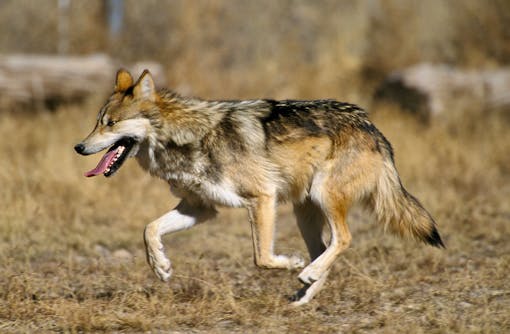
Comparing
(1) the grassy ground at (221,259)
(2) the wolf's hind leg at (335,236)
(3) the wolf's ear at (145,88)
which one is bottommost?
(1) the grassy ground at (221,259)

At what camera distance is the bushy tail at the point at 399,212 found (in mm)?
4871

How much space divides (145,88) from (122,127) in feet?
1.16

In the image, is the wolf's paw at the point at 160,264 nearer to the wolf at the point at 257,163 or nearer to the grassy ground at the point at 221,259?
the wolf at the point at 257,163

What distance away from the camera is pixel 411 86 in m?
11.7

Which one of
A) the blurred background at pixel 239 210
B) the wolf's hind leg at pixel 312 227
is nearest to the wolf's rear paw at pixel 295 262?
the blurred background at pixel 239 210

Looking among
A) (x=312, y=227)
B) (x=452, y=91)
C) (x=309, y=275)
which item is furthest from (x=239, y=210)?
(x=452, y=91)

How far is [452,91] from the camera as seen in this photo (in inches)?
454

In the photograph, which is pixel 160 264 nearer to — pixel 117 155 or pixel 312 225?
pixel 117 155

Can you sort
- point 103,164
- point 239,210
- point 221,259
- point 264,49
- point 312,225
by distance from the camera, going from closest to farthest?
point 103,164
point 312,225
point 221,259
point 239,210
point 264,49

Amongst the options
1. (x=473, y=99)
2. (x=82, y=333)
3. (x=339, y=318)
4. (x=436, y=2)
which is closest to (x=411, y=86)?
(x=473, y=99)

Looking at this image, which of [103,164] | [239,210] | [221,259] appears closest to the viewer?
[103,164]

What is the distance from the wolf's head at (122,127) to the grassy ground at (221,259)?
0.98m

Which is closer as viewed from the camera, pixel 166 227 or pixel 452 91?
pixel 166 227

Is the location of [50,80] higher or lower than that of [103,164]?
lower
